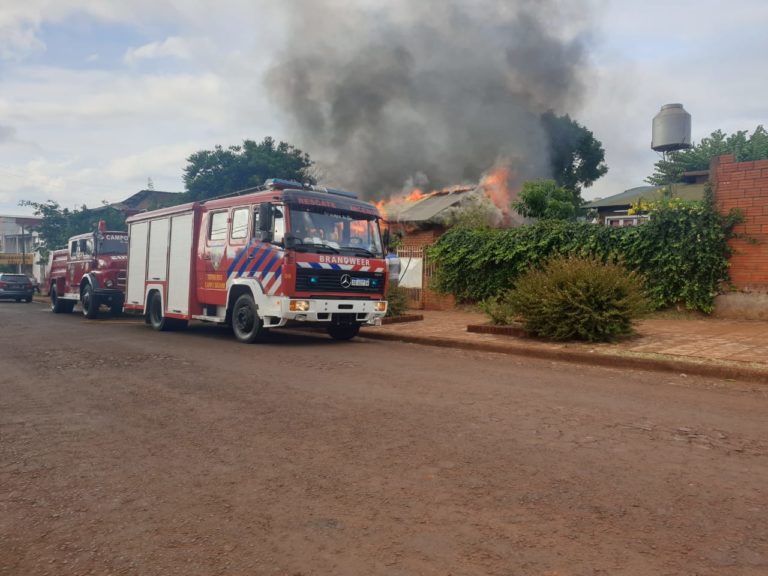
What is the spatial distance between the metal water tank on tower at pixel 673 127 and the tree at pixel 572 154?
190 inches

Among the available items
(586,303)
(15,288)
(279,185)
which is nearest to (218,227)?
(279,185)

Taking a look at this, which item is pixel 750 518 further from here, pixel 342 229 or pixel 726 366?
pixel 342 229

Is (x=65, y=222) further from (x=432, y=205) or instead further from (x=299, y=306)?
(x=299, y=306)

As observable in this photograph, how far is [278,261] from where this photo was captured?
10359mm

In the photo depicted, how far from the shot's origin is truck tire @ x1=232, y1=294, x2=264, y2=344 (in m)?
10.9

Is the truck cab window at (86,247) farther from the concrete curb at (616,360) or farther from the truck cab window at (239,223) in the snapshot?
the concrete curb at (616,360)

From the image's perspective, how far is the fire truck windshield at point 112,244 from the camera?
17766 mm

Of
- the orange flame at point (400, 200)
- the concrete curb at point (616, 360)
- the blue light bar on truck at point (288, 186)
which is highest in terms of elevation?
the orange flame at point (400, 200)

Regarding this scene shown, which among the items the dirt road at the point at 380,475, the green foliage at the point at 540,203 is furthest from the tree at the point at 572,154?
the dirt road at the point at 380,475

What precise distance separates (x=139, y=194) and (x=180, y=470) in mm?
46600

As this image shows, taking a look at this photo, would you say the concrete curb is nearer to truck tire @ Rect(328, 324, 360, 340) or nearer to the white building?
truck tire @ Rect(328, 324, 360, 340)

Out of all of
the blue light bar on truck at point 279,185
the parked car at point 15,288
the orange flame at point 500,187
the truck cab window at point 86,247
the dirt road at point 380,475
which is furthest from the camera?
the parked car at point 15,288

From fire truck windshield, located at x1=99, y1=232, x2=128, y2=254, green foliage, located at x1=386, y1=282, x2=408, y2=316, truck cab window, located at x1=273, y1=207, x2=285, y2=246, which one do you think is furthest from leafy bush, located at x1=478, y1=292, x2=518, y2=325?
fire truck windshield, located at x1=99, y1=232, x2=128, y2=254

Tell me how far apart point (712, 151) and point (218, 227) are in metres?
32.9
